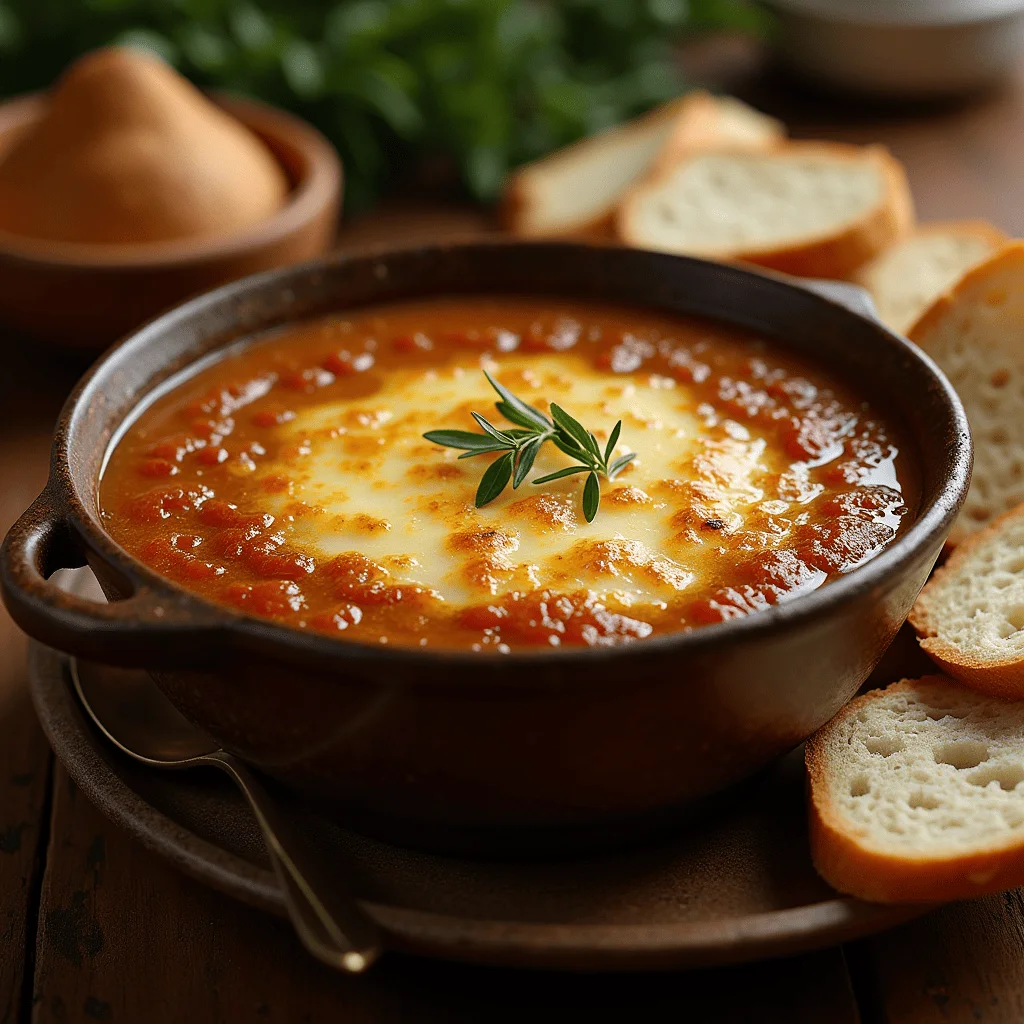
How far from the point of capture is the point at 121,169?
3.85m

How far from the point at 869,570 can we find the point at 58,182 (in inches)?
113

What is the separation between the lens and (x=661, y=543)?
7.70ft

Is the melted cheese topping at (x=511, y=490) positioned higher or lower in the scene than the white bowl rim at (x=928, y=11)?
higher

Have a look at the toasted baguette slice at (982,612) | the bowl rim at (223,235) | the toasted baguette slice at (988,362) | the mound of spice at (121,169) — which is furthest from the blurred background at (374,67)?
the toasted baguette slice at (982,612)

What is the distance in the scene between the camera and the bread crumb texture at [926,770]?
2008mm

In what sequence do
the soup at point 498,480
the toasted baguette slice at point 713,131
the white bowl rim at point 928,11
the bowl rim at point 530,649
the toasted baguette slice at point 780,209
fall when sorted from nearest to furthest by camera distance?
the bowl rim at point 530,649 → the soup at point 498,480 → the toasted baguette slice at point 780,209 → the toasted baguette slice at point 713,131 → the white bowl rim at point 928,11

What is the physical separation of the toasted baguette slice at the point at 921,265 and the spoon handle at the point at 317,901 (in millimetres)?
2535

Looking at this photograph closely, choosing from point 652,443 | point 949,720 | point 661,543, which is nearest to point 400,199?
point 652,443

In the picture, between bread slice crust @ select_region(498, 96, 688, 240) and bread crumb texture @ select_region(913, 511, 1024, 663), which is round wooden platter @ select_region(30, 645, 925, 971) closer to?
bread crumb texture @ select_region(913, 511, 1024, 663)

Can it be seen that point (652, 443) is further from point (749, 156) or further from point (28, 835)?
point (749, 156)

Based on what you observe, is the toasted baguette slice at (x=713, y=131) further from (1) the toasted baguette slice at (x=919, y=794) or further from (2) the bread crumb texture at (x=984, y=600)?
(1) the toasted baguette slice at (x=919, y=794)

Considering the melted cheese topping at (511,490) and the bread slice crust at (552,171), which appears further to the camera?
the bread slice crust at (552,171)

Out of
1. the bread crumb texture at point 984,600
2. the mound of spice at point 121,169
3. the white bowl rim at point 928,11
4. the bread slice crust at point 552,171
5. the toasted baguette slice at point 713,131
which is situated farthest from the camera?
the white bowl rim at point 928,11

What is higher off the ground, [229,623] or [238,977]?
[229,623]
